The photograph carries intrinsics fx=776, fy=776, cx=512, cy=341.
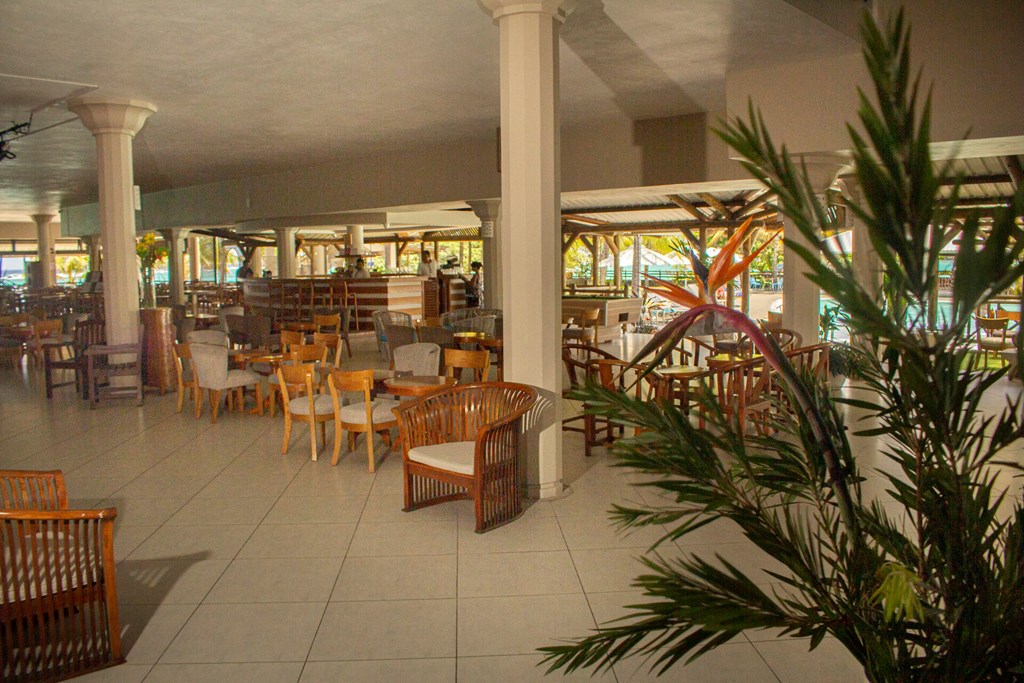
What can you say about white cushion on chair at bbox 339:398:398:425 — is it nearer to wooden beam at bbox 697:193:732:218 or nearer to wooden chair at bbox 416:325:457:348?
wooden chair at bbox 416:325:457:348

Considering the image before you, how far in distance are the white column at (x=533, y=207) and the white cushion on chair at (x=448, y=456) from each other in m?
0.54

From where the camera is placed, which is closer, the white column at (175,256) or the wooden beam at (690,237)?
the wooden beam at (690,237)

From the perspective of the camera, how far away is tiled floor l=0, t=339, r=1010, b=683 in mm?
3031

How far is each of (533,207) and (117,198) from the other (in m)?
6.46

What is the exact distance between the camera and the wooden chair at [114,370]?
28.7 ft

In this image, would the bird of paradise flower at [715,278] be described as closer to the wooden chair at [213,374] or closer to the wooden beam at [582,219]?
the wooden chair at [213,374]

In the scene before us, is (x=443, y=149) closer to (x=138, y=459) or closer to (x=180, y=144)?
(x=180, y=144)


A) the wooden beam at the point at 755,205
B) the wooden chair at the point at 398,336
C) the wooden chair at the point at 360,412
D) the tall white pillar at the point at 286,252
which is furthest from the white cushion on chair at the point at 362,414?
the tall white pillar at the point at 286,252

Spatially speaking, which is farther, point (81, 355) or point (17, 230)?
point (17, 230)

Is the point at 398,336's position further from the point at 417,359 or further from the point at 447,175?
the point at 447,175

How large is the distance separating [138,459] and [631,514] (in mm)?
5732

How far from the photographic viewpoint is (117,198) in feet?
30.1

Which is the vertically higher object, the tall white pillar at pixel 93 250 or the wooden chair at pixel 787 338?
the tall white pillar at pixel 93 250

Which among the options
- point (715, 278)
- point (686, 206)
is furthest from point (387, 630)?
point (686, 206)
